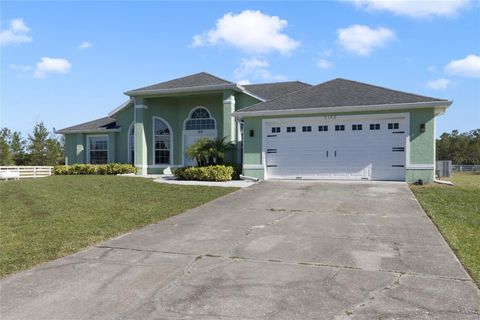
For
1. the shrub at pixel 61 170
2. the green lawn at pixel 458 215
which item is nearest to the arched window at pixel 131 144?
the shrub at pixel 61 170

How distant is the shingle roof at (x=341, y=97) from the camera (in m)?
14.7

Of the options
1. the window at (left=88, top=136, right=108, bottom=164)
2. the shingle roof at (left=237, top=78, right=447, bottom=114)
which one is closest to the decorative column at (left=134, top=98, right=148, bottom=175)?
the window at (left=88, top=136, right=108, bottom=164)

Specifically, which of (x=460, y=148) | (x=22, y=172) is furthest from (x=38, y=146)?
(x=460, y=148)

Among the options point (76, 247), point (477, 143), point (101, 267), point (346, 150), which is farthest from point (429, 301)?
point (477, 143)

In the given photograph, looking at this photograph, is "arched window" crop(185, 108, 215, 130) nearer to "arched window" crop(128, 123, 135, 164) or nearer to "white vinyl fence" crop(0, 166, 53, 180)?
"arched window" crop(128, 123, 135, 164)

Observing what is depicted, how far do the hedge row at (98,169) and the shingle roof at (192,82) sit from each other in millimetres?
3988

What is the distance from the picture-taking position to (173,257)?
5.91m

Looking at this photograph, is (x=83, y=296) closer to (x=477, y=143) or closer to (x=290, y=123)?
(x=290, y=123)

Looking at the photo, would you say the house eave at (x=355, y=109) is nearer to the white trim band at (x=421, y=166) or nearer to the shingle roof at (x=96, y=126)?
the white trim band at (x=421, y=166)

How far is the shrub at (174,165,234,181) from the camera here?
16.4m

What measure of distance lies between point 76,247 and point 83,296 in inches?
87.0

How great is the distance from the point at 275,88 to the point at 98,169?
10.8m

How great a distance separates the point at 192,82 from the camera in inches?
793

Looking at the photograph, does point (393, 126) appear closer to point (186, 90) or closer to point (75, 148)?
point (186, 90)
